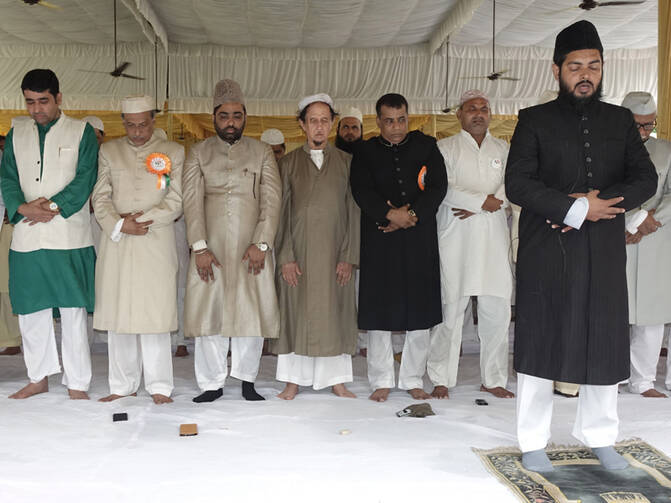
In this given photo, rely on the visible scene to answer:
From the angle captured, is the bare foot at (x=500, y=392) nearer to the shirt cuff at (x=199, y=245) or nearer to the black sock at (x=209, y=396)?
the black sock at (x=209, y=396)

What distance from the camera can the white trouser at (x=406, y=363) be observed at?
12.9 feet

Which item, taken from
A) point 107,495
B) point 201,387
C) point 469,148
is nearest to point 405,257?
point 469,148

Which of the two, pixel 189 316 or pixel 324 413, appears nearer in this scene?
pixel 324 413

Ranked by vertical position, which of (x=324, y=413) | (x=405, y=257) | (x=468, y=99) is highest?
(x=468, y=99)

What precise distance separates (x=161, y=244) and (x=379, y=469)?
6.06 ft

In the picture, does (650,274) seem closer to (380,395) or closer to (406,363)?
(406,363)

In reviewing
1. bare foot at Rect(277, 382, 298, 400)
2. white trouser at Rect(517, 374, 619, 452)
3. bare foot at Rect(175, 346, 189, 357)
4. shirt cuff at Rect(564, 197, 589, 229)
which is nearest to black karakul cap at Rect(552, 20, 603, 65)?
shirt cuff at Rect(564, 197, 589, 229)

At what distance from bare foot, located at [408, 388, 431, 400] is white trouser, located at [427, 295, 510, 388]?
11 centimetres

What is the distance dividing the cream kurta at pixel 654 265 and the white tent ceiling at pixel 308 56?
24.5 feet

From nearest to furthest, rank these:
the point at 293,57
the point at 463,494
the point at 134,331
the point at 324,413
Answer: the point at 463,494 → the point at 324,413 → the point at 134,331 → the point at 293,57

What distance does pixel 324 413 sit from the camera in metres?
3.54

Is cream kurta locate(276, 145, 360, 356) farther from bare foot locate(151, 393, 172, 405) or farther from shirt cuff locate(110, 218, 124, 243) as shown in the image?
shirt cuff locate(110, 218, 124, 243)

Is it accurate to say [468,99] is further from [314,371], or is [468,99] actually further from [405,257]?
[314,371]

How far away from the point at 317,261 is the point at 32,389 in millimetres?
1711
